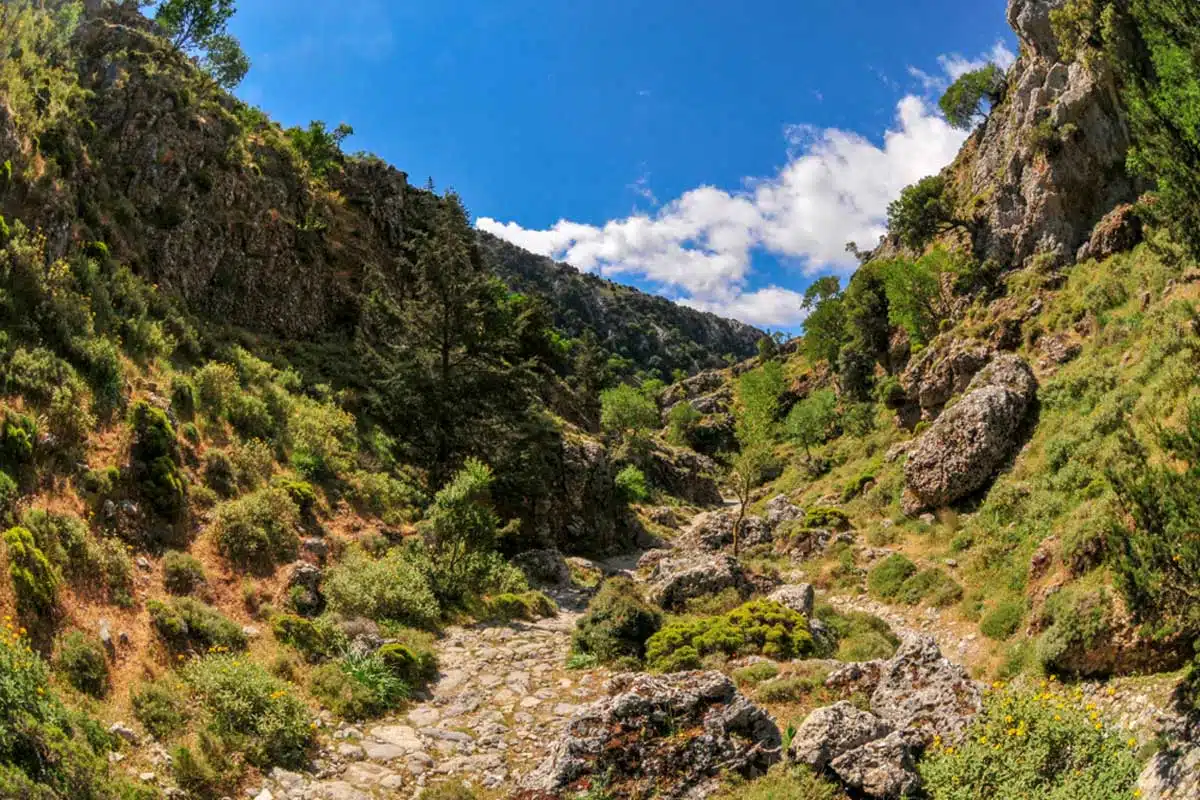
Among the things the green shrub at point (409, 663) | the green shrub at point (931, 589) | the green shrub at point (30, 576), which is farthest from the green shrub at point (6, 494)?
the green shrub at point (931, 589)

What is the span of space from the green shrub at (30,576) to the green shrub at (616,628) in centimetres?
987

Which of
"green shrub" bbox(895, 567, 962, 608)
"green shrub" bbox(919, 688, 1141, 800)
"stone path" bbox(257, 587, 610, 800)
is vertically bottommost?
"stone path" bbox(257, 587, 610, 800)

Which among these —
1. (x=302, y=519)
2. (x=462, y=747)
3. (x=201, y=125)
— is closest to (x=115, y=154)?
(x=201, y=125)

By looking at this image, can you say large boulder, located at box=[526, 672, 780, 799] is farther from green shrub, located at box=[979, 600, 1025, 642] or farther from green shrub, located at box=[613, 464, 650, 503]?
green shrub, located at box=[613, 464, 650, 503]

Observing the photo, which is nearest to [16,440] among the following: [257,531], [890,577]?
[257,531]

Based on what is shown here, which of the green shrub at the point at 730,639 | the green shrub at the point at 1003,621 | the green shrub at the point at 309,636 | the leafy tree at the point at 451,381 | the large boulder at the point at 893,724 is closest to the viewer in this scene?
the large boulder at the point at 893,724

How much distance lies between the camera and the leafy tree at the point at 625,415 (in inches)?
2771

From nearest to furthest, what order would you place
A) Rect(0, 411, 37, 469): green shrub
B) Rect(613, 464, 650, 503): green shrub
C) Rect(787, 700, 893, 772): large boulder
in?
1. Rect(787, 700, 893, 772): large boulder
2. Rect(0, 411, 37, 469): green shrub
3. Rect(613, 464, 650, 503): green shrub

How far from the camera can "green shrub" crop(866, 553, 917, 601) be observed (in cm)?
2245

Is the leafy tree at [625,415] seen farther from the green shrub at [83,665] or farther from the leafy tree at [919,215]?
the green shrub at [83,665]

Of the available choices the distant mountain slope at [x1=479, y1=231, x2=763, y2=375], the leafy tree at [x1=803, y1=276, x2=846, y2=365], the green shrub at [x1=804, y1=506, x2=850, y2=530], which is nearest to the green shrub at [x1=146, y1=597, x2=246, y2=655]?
the green shrub at [x1=804, y1=506, x2=850, y2=530]

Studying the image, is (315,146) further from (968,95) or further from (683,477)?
(968,95)

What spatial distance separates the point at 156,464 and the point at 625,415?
56.4 metres

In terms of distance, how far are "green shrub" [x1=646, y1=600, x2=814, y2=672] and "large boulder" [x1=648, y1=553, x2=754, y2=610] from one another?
3.93 meters
